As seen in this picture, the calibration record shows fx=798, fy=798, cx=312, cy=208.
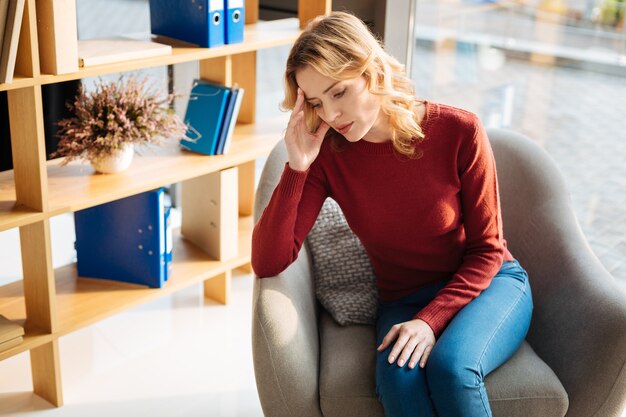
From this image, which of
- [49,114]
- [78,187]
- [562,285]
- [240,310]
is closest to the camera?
[562,285]

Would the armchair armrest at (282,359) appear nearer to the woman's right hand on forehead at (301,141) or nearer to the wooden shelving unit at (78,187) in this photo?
the woman's right hand on forehead at (301,141)

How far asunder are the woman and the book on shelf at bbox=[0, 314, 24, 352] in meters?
0.75

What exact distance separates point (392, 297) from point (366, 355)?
203mm

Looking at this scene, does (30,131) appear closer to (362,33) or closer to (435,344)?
(362,33)

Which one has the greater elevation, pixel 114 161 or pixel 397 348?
pixel 114 161

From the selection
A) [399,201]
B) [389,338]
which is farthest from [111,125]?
[389,338]

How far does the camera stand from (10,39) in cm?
193

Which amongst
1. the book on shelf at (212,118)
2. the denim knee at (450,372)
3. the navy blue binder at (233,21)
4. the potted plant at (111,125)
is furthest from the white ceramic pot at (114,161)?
the denim knee at (450,372)

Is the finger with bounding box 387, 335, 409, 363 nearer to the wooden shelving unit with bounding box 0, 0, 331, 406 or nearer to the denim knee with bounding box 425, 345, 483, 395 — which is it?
the denim knee with bounding box 425, 345, 483, 395

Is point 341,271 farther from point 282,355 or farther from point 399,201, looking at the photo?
point 282,355

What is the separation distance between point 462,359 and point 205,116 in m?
1.35

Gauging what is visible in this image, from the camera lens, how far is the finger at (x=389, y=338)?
1.82 m

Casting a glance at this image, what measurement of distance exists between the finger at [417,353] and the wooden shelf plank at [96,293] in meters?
1.10

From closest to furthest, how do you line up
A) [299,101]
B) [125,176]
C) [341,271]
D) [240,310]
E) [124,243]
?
[299,101]
[341,271]
[125,176]
[124,243]
[240,310]
